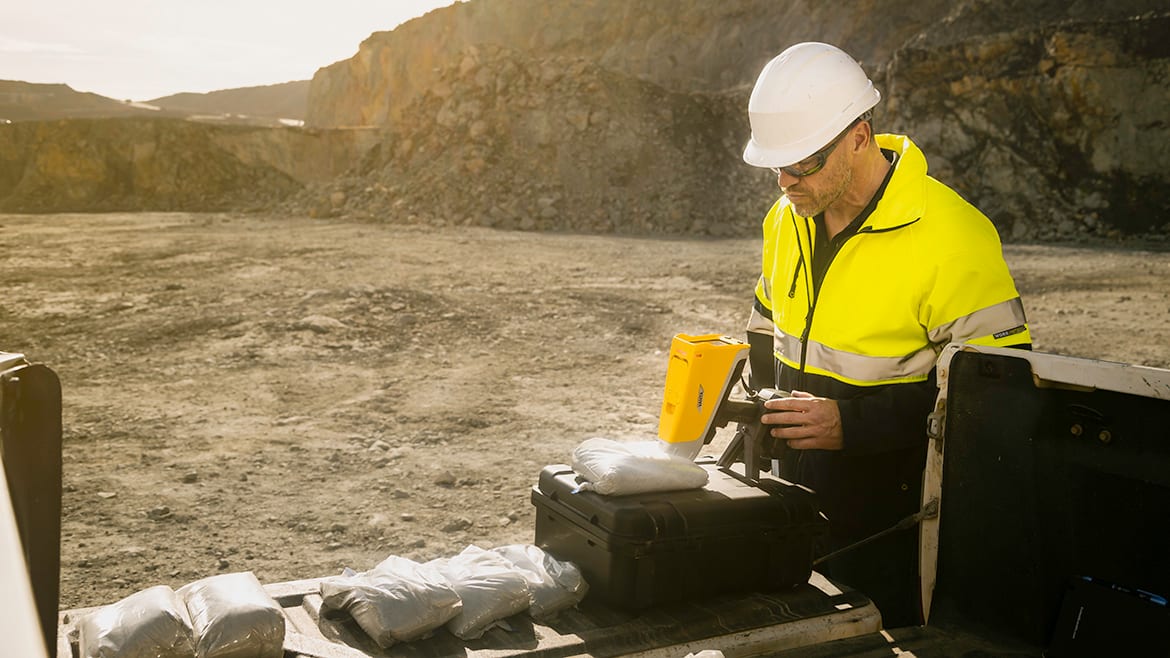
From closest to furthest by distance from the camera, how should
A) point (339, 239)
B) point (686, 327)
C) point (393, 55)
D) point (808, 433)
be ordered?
point (808, 433), point (686, 327), point (339, 239), point (393, 55)

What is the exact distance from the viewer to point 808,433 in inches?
105

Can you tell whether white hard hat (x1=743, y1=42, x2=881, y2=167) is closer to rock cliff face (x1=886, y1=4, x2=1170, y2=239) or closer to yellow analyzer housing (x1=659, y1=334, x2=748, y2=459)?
yellow analyzer housing (x1=659, y1=334, x2=748, y2=459)

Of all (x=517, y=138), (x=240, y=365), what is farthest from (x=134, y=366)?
(x=517, y=138)

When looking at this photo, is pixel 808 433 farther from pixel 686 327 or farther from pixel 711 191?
pixel 711 191

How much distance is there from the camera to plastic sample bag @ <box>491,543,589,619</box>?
95.8 inches

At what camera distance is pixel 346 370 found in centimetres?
793

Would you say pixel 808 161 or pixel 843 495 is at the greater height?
pixel 808 161

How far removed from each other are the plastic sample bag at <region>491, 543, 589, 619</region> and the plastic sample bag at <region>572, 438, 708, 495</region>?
0.21 m

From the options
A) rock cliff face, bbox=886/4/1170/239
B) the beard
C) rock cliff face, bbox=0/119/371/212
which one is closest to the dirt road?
the beard

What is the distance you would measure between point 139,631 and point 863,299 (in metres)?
1.99

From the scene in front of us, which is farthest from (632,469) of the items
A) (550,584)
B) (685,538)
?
(550,584)

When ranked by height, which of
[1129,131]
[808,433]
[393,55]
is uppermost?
→ [393,55]

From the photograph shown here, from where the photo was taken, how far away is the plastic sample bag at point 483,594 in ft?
7.68

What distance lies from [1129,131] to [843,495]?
69.3 ft
